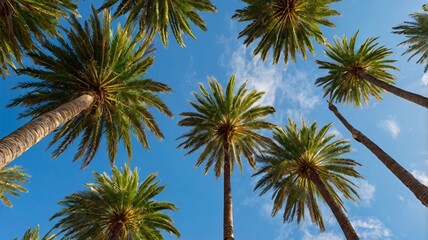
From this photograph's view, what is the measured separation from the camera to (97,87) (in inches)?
625

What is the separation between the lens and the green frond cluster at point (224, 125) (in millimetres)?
19656

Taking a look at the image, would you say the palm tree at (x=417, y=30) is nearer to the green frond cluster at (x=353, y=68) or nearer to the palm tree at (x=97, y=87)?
the green frond cluster at (x=353, y=68)

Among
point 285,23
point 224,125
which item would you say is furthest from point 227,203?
point 285,23

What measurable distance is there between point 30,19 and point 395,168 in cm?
1781

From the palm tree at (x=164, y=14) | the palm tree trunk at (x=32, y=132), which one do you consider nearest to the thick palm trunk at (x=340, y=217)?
the palm tree at (x=164, y=14)

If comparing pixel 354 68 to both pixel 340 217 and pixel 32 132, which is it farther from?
pixel 32 132

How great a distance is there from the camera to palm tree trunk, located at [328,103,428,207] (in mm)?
12787

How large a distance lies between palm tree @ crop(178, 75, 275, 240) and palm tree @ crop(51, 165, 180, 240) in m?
3.74

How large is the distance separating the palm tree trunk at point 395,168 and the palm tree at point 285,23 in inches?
246

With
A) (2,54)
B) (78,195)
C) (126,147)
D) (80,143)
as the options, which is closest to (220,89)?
(126,147)

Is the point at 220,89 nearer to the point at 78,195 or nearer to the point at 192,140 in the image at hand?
the point at 192,140

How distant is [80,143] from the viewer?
1731cm

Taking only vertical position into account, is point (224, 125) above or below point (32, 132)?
above

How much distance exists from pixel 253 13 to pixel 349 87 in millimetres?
9711
